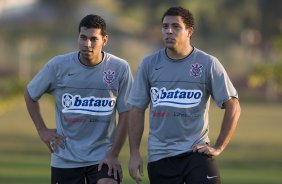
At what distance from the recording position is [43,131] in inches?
407

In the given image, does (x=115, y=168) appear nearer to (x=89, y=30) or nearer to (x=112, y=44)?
(x=89, y=30)

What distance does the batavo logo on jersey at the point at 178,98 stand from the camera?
9.37 m

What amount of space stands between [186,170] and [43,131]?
1575 millimetres

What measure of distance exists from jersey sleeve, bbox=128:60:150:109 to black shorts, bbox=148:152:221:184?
0.53 meters

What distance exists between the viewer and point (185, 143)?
9.44 meters

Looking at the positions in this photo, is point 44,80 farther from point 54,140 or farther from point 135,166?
point 135,166

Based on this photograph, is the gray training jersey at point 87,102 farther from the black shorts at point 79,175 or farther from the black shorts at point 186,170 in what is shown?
the black shorts at point 186,170

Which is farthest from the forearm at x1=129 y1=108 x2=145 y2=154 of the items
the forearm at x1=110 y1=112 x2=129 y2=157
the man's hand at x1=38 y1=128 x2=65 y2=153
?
the man's hand at x1=38 y1=128 x2=65 y2=153

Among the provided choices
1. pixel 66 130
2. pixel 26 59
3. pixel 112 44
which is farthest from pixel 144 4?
pixel 66 130

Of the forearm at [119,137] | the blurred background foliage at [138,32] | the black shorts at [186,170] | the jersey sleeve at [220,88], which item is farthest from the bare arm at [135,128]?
the blurred background foliage at [138,32]

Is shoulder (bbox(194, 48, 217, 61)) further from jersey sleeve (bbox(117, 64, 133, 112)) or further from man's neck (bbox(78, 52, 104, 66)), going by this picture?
man's neck (bbox(78, 52, 104, 66))

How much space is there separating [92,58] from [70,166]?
1.01 metres

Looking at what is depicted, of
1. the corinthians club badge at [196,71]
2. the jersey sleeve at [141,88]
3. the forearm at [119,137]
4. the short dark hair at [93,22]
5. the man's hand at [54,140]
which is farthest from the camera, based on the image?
the man's hand at [54,140]

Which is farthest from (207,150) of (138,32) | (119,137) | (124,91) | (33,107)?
(138,32)
